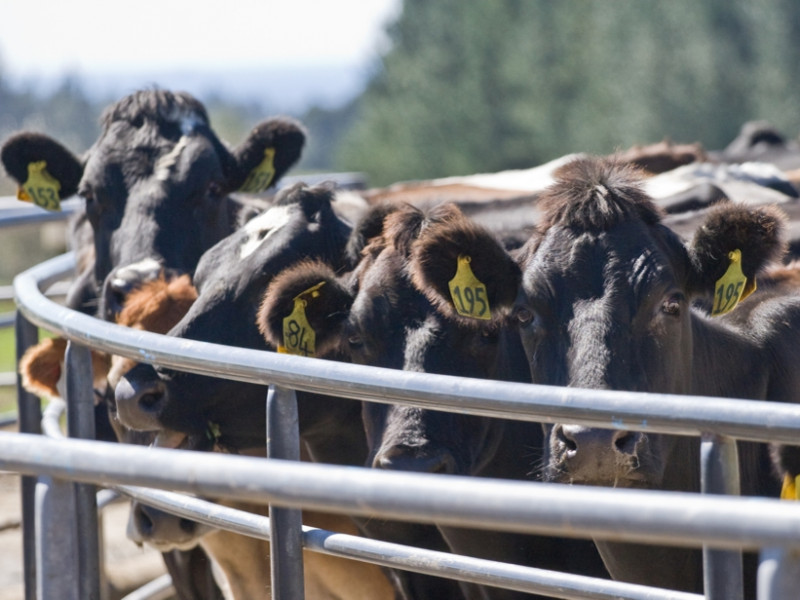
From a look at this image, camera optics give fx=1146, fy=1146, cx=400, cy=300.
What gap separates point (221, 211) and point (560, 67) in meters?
29.7

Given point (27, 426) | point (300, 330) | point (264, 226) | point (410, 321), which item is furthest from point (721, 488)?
point (27, 426)

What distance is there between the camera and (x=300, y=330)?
367 centimetres

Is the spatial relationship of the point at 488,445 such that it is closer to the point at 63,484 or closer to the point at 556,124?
the point at 63,484

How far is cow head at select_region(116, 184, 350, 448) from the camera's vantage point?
3676 millimetres

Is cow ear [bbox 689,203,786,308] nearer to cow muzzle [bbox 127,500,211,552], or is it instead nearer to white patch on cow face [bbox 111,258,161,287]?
cow muzzle [bbox 127,500,211,552]

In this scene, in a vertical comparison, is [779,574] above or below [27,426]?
above

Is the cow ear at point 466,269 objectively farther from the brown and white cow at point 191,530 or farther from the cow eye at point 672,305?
the brown and white cow at point 191,530

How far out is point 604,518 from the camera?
129 cm

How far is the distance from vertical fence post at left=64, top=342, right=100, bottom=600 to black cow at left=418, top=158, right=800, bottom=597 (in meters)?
1.21

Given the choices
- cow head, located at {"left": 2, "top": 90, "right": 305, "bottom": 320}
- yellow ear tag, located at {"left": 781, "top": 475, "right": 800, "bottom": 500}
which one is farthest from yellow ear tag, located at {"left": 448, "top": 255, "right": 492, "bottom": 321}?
cow head, located at {"left": 2, "top": 90, "right": 305, "bottom": 320}

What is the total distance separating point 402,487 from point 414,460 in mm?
1798

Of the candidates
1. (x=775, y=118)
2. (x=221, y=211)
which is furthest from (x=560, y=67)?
(x=221, y=211)

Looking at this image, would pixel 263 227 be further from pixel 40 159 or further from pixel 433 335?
pixel 40 159

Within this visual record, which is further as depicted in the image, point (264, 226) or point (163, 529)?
point (264, 226)
